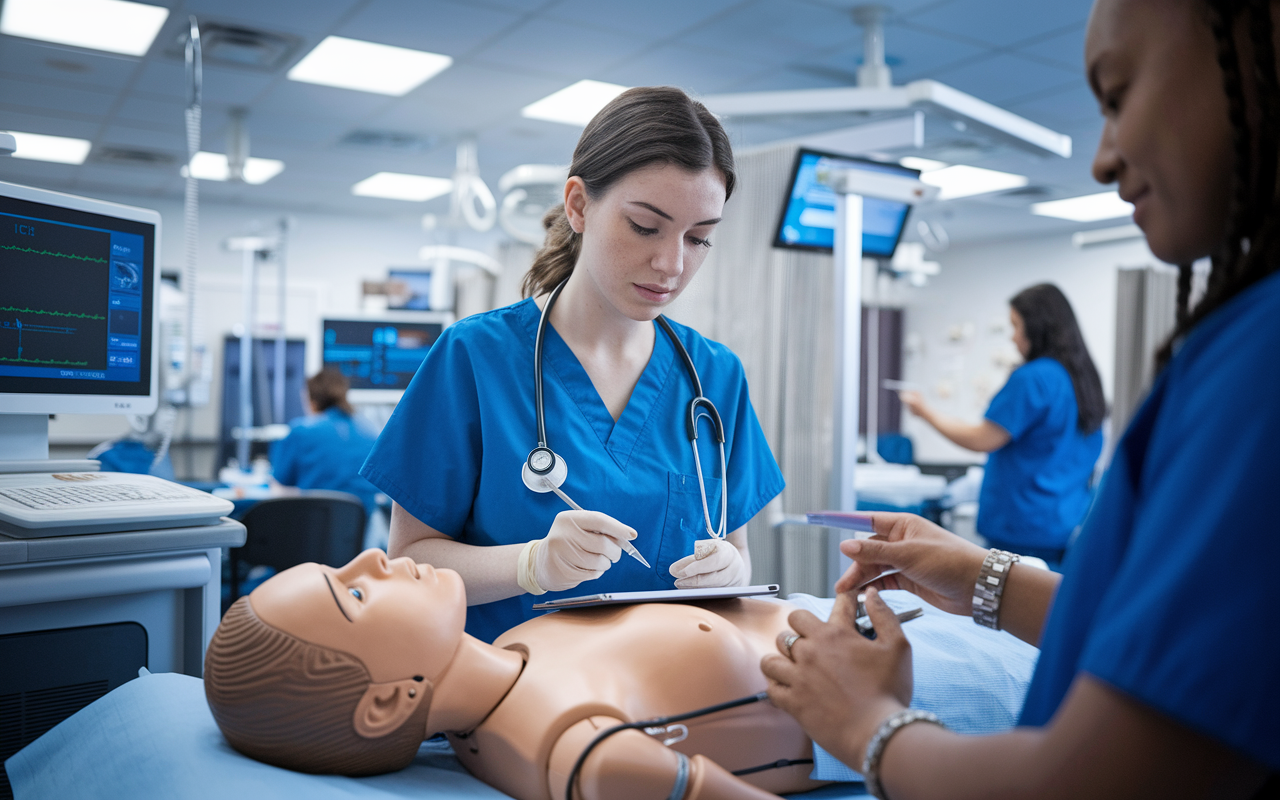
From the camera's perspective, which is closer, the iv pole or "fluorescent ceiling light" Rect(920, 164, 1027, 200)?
the iv pole

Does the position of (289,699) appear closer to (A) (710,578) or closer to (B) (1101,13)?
(A) (710,578)

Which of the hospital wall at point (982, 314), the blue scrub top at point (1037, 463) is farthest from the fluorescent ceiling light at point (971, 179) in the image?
the blue scrub top at point (1037, 463)

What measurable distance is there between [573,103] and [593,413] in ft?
12.4

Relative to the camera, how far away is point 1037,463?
307 cm

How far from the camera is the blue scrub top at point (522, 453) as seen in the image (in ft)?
3.77

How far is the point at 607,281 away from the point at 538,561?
0.40 meters

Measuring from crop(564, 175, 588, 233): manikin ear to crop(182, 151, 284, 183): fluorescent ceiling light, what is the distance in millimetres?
5317

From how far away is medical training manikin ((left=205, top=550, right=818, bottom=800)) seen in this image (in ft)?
2.59

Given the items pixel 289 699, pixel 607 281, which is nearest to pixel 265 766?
pixel 289 699

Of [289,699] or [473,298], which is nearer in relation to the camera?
[289,699]

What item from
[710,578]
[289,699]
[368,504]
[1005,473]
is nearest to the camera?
[289,699]

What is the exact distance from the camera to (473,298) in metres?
5.00

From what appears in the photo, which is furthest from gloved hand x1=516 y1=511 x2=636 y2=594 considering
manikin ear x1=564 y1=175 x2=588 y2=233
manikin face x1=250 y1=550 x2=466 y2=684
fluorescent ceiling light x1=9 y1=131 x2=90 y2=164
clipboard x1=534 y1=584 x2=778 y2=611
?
fluorescent ceiling light x1=9 y1=131 x2=90 y2=164

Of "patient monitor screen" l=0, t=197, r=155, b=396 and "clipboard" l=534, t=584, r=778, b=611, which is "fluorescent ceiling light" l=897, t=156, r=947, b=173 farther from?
"clipboard" l=534, t=584, r=778, b=611
